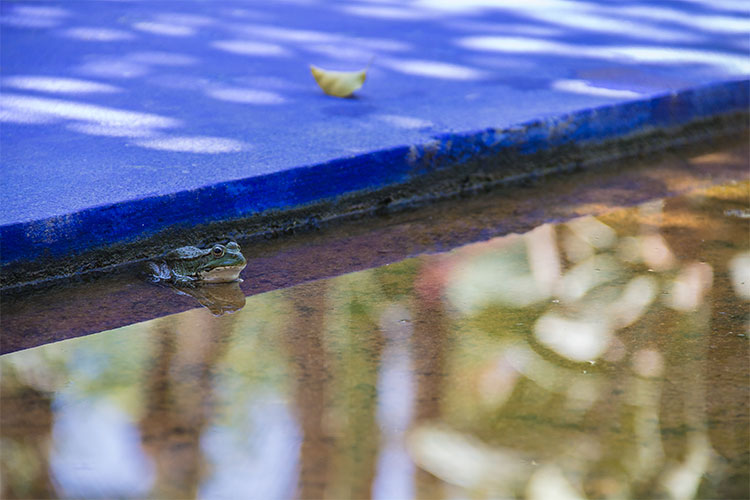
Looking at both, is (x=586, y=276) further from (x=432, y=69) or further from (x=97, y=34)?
(x=97, y=34)

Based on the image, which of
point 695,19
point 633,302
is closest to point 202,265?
point 633,302

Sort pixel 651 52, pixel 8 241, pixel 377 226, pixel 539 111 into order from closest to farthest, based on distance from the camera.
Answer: pixel 8 241 → pixel 377 226 → pixel 539 111 → pixel 651 52

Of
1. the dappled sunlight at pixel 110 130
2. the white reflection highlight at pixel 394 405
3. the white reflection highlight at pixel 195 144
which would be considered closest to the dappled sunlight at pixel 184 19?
the dappled sunlight at pixel 110 130

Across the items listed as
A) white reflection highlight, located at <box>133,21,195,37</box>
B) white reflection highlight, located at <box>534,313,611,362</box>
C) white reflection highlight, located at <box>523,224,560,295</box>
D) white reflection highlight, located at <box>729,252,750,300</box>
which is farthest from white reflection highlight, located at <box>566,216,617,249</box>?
white reflection highlight, located at <box>133,21,195,37</box>

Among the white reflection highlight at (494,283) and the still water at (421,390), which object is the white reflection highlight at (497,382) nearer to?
the still water at (421,390)

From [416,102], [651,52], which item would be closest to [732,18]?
[651,52]

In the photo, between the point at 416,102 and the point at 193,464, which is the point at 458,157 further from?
the point at 193,464
